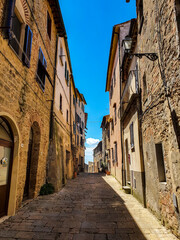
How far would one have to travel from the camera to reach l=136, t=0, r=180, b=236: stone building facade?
10.9ft

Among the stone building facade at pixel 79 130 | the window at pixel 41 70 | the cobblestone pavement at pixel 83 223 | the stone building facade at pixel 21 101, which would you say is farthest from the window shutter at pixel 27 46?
the stone building facade at pixel 79 130

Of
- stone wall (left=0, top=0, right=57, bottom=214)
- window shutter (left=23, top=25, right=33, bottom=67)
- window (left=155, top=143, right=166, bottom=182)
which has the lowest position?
window (left=155, top=143, right=166, bottom=182)

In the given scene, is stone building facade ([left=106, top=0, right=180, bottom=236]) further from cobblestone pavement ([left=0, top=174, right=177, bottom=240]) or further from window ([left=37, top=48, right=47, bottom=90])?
window ([left=37, top=48, right=47, bottom=90])

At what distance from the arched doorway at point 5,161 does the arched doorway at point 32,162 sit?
184 cm

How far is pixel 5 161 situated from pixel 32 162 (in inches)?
95.7

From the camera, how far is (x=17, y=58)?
4.89 m

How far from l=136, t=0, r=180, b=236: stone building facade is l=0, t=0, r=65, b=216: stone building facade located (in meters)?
3.62

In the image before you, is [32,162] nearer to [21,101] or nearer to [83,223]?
[21,101]

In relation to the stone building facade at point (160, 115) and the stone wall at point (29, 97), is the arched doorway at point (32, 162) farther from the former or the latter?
the stone building facade at point (160, 115)

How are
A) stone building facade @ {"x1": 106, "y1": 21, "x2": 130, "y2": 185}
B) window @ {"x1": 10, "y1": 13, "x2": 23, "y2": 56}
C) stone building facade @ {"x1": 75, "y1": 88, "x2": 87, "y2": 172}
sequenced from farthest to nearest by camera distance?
stone building facade @ {"x1": 75, "y1": 88, "x2": 87, "y2": 172}, stone building facade @ {"x1": 106, "y1": 21, "x2": 130, "y2": 185}, window @ {"x1": 10, "y1": 13, "x2": 23, "y2": 56}

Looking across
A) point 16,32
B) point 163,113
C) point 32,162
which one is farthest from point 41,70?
point 163,113

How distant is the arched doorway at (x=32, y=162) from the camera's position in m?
6.51

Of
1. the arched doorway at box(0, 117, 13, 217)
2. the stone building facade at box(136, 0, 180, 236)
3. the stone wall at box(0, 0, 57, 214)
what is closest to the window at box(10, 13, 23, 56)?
the stone wall at box(0, 0, 57, 214)

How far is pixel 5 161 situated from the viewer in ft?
14.8
